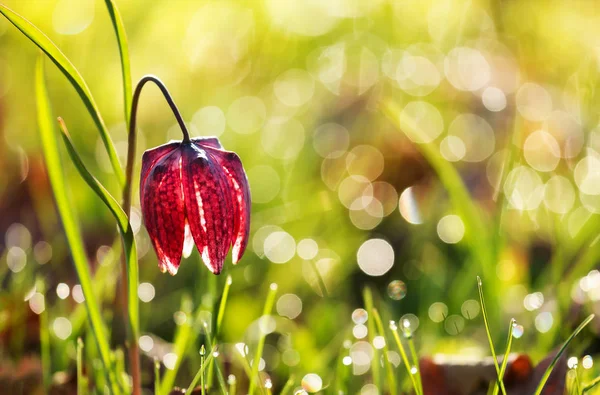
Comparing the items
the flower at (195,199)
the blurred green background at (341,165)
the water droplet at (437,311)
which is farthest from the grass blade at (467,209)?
the flower at (195,199)

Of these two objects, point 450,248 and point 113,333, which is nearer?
point 113,333

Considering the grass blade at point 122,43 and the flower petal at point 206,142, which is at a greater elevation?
the grass blade at point 122,43

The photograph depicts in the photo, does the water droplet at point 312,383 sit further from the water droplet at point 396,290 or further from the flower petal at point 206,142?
the water droplet at point 396,290

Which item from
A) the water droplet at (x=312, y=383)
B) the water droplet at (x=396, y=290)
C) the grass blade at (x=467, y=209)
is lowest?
the water droplet at (x=396, y=290)

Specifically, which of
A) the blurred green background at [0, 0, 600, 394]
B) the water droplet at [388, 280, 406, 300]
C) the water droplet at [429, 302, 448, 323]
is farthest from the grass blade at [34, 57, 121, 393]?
the water droplet at [388, 280, 406, 300]

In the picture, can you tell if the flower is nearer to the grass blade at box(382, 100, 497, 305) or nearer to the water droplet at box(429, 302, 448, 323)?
the grass blade at box(382, 100, 497, 305)

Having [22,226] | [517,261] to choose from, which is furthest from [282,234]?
[22,226]

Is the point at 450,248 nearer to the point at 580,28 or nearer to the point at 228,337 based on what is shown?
the point at 228,337
